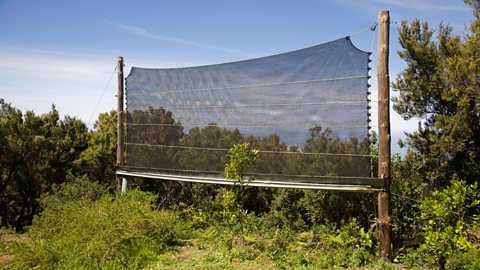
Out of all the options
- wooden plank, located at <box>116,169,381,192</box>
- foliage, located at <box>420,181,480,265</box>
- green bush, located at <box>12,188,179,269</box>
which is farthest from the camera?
wooden plank, located at <box>116,169,381,192</box>

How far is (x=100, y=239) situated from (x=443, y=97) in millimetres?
5339

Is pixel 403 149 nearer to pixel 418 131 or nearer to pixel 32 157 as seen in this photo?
pixel 418 131

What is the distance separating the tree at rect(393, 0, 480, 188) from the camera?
6.08 m

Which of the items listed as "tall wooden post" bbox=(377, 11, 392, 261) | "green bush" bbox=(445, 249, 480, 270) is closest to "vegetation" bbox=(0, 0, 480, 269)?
"green bush" bbox=(445, 249, 480, 270)

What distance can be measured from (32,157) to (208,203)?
6392mm

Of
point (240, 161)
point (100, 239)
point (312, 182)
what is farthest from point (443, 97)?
point (100, 239)

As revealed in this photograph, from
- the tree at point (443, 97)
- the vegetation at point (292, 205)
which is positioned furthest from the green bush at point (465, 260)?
the tree at point (443, 97)

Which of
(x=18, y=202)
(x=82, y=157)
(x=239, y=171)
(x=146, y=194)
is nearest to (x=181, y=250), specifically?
(x=239, y=171)

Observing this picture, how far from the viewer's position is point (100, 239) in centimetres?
522

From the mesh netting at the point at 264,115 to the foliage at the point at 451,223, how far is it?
1.02 meters

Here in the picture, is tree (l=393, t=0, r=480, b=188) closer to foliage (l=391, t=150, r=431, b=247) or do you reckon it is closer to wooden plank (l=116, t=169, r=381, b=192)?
foliage (l=391, t=150, r=431, b=247)

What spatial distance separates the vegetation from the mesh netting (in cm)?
4

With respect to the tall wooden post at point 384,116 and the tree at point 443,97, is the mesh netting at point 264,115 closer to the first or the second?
the tall wooden post at point 384,116

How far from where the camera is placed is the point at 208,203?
25.0 ft
